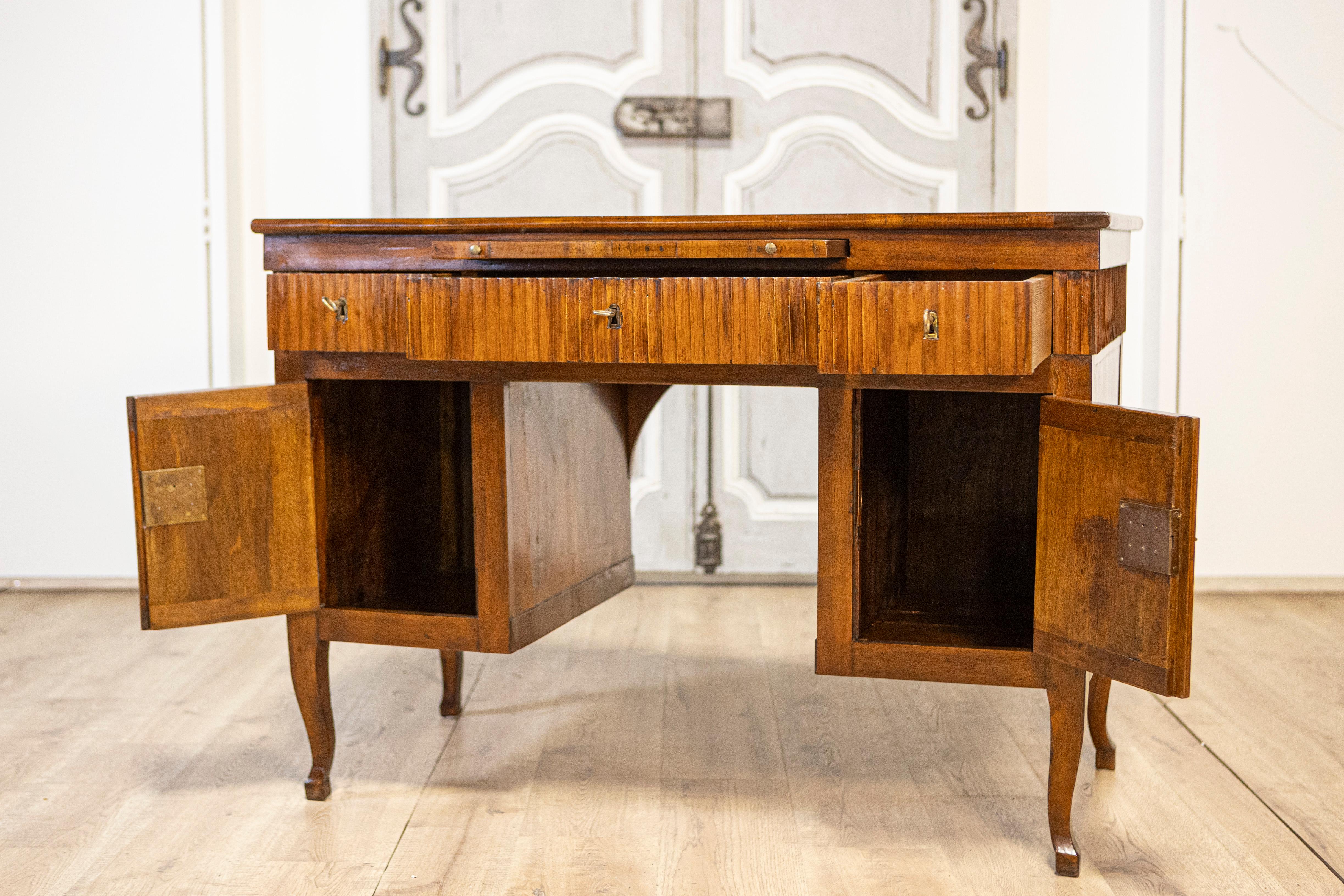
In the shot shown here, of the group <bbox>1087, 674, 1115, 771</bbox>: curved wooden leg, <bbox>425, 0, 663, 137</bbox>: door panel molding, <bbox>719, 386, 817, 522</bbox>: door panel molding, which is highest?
<bbox>425, 0, 663, 137</bbox>: door panel molding

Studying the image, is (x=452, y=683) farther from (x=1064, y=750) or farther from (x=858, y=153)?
(x=858, y=153)

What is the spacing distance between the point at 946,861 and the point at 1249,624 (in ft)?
5.22

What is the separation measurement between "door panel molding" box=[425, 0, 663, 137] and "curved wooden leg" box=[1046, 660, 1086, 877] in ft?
6.91

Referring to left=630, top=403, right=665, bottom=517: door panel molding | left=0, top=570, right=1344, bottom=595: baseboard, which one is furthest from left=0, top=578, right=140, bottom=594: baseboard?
left=630, top=403, right=665, bottom=517: door panel molding

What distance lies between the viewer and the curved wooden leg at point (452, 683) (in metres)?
2.22

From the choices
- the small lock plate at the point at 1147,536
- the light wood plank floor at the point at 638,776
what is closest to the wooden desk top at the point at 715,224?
the small lock plate at the point at 1147,536

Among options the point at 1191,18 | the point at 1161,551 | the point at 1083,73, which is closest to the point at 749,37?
the point at 1083,73

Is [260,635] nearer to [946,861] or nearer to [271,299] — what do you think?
[271,299]

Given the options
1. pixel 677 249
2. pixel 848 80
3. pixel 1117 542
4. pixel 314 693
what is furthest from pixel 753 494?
pixel 1117 542

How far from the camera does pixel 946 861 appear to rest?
1655 mm

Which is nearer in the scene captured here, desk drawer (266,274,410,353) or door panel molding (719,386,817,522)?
desk drawer (266,274,410,353)

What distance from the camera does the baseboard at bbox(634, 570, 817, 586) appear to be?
333 centimetres

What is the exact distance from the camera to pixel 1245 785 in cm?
193

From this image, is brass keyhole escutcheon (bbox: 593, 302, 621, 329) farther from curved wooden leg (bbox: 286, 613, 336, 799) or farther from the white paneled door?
the white paneled door
